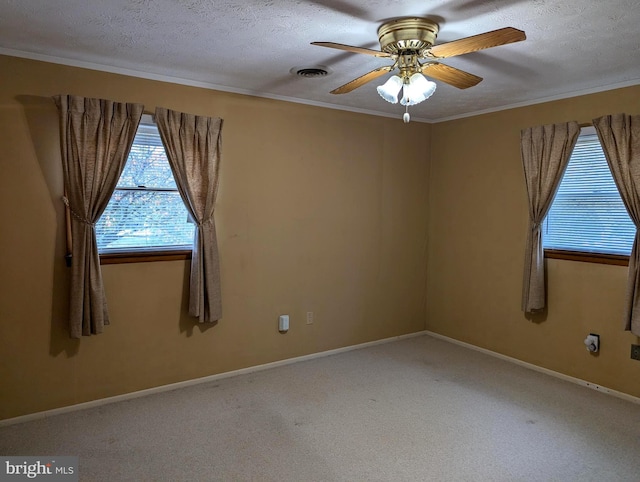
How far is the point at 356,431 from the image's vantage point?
2.92 meters

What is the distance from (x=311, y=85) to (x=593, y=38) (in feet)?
6.16

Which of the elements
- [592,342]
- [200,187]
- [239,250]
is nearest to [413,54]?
[200,187]

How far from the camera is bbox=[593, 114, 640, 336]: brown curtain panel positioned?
3199mm

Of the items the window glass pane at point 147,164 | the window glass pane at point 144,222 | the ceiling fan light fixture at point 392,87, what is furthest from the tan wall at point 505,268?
the window glass pane at point 147,164

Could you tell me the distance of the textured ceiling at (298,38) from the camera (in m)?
2.15

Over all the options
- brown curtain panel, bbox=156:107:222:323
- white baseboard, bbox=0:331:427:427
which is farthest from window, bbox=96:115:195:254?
white baseboard, bbox=0:331:427:427

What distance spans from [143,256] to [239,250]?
761 mm

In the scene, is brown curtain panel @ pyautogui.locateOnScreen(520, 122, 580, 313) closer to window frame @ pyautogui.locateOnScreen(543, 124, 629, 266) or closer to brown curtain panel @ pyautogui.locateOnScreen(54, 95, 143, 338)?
window frame @ pyautogui.locateOnScreen(543, 124, 629, 266)

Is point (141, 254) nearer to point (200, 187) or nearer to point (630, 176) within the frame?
point (200, 187)

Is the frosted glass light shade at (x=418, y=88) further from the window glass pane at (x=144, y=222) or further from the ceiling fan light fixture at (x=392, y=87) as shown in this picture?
the window glass pane at (x=144, y=222)

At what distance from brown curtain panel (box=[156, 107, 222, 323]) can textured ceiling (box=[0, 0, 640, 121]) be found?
36 centimetres

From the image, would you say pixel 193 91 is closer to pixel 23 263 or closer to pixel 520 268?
pixel 23 263

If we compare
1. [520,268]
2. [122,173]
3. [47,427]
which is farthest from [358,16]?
[47,427]

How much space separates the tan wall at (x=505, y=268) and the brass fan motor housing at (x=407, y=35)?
6.25 feet
